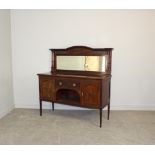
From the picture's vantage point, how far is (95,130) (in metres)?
2.84

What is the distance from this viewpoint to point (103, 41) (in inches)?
141

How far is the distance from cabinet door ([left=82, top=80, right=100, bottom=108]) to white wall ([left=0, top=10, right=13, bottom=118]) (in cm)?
156

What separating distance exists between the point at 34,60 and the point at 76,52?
919 millimetres

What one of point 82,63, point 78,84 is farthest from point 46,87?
point 82,63

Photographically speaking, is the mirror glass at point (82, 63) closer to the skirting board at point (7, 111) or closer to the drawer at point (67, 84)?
the drawer at point (67, 84)

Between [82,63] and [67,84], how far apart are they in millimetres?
624

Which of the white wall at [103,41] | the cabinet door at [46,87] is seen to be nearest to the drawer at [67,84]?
the cabinet door at [46,87]

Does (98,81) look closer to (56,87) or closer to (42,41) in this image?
(56,87)

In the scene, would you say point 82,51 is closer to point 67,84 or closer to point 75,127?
point 67,84

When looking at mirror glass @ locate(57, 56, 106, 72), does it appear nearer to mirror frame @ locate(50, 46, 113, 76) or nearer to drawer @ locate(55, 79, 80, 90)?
mirror frame @ locate(50, 46, 113, 76)

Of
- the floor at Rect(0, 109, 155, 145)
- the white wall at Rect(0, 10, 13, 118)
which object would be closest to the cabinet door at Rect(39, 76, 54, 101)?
the floor at Rect(0, 109, 155, 145)
